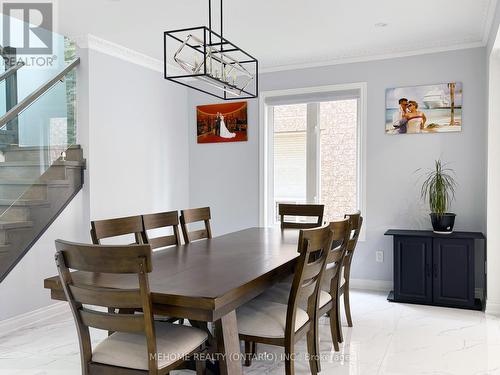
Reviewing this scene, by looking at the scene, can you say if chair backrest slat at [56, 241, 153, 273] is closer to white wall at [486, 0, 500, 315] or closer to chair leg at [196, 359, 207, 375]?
chair leg at [196, 359, 207, 375]

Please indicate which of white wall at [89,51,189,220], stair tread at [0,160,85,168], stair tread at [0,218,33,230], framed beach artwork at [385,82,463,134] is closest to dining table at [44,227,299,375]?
stair tread at [0,218,33,230]

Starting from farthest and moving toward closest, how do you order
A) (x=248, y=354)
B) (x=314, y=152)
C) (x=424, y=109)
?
(x=314, y=152) < (x=424, y=109) < (x=248, y=354)

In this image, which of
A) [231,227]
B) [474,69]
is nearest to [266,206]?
[231,227]

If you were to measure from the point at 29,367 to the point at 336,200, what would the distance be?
3.41 m

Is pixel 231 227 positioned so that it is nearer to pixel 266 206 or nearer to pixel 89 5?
pixel 266 206

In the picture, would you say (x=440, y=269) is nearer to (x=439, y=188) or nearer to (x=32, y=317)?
(x=439, y=188)

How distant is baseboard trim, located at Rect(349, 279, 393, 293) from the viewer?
465 centimetres

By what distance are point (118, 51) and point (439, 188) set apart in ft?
11.4

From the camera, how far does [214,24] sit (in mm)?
3789

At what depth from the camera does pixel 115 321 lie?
1.82 m

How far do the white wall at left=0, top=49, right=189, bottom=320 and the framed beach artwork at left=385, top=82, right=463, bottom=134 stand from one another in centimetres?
257

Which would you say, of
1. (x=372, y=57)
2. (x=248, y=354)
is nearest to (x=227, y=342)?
(x=248, y=354)

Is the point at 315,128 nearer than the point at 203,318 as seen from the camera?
No

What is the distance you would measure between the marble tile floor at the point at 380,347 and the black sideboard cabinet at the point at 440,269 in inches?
7.2
